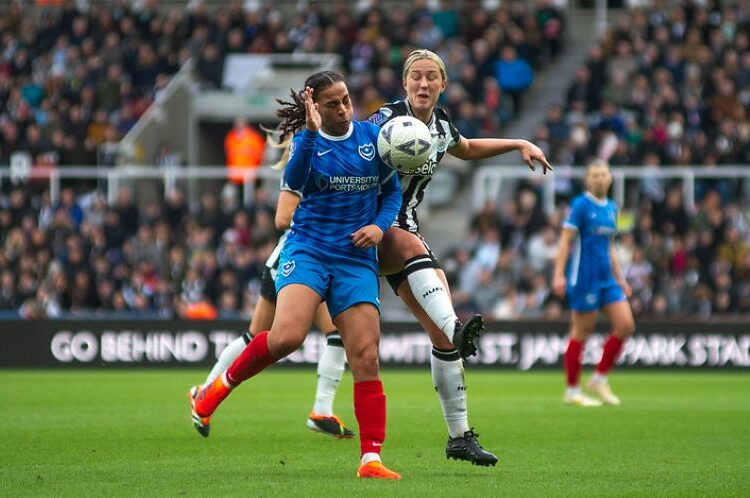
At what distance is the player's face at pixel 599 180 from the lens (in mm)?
14234

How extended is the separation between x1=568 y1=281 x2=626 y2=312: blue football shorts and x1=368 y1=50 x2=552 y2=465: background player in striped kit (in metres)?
5.56

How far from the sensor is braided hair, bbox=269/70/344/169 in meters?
8.07

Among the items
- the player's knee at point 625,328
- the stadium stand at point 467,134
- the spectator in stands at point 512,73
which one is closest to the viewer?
the player's knee at point 625,328

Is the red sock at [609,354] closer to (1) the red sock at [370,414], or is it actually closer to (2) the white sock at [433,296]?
(2) the white sock at [433,296]

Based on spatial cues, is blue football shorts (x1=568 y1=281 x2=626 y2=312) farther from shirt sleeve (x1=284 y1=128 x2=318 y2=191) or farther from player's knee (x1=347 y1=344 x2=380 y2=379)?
shirt sleeve (x1=284 y1=128 x2=318 y2=191)

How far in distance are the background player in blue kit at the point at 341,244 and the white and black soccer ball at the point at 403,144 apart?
0.21 feet

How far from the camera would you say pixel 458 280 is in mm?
21859

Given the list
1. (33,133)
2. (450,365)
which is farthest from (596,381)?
(33,133)

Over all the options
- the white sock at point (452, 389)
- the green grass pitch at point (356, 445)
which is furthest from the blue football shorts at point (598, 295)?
the white sock at point (452, 389)

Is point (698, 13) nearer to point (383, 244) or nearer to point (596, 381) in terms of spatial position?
point (596, 381)

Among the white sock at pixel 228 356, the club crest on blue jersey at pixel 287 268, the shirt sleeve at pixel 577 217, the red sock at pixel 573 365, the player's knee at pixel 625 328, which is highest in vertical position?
the club crest on blue jersey at pixel 287 268

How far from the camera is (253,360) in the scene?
28.0 ft

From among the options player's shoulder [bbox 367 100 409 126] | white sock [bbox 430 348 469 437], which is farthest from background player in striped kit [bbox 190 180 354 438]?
player's shoulder [bbox 367 100 409 126]

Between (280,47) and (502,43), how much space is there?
4228 millimetres
